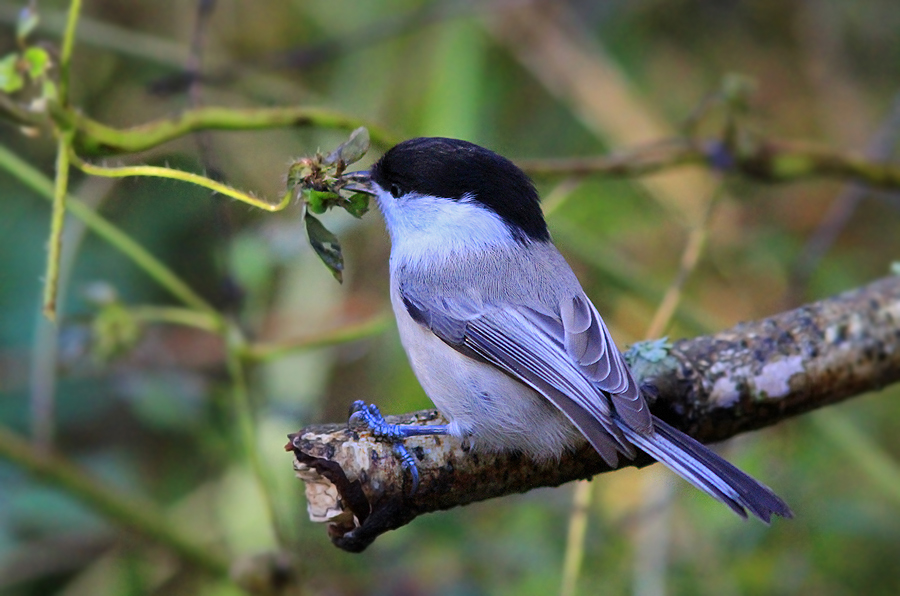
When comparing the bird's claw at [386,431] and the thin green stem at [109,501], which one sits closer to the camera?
the bird's claw at [386,431]

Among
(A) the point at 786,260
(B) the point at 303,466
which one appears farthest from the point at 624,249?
(B) the point at 303,466

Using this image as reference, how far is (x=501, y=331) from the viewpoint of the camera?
184 cm

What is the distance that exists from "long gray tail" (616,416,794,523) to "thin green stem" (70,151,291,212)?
0.72m

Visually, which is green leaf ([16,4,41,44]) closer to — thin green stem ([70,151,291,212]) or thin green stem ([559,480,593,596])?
thin green stem ([70,151,291,212])

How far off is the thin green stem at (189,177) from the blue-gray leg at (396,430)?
39 cm

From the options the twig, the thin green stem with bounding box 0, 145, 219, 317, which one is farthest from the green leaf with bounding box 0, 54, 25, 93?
the thin green stem with bounding box 0, 145, 219, 317

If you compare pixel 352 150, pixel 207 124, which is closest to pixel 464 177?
pixel 352 150

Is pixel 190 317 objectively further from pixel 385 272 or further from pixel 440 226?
pixel 385 272

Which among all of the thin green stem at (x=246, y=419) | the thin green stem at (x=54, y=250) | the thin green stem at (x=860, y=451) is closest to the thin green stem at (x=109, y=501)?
the thin green stem at (x=246, y=419)

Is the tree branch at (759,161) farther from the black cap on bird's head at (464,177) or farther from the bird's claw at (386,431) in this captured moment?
the bird's claw at (386,431)

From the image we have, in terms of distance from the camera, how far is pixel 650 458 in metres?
1.72

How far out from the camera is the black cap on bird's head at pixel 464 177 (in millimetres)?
2002

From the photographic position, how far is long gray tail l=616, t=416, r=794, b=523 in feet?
4.95

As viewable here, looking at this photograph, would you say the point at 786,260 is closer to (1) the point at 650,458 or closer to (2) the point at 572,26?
(2) the point at 572,26
